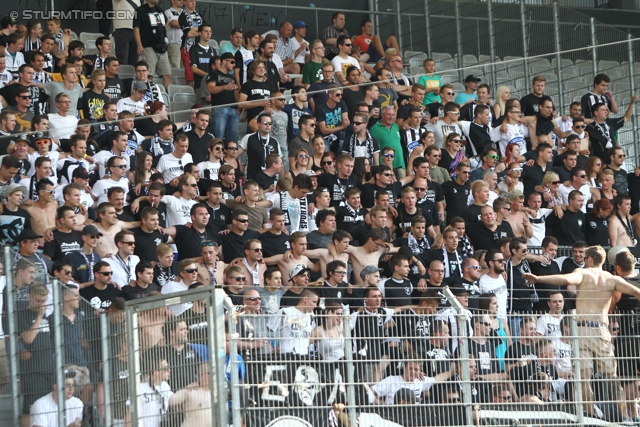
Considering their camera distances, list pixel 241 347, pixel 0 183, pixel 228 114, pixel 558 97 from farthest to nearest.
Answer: pixel 558 97 < pixel 228 114 < pixel 0 183 < pixel 241 347

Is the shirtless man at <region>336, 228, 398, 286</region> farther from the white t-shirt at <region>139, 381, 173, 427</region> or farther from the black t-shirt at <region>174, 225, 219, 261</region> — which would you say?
the white t-shirt at <region>139, 381, 173, 427</region>

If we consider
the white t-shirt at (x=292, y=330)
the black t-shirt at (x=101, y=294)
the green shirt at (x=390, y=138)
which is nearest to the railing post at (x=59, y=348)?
the white t-shirt at (x=292, y=330)

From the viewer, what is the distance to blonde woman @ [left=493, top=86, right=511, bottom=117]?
16.9 metres

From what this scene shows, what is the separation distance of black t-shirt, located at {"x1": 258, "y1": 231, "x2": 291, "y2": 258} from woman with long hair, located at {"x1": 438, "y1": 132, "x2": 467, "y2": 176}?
10.3 feet

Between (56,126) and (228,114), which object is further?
(228,114)

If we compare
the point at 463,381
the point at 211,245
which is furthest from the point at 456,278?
the point at 463,381

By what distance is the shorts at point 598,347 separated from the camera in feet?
31.6

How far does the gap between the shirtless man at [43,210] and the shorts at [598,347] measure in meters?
5.15

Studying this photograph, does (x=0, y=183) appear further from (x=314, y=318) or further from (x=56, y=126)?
(x=314, y=318)

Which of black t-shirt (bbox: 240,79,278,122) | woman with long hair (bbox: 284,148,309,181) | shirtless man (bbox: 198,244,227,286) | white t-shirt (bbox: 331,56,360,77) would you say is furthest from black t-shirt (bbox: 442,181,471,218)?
shirtless man (bbox: 198,244,227,286)

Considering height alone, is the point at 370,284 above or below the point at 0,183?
below

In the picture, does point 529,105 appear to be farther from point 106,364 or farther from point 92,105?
point 106,364

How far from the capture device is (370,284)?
1158 centimetres

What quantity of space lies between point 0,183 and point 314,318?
16.1 feet
